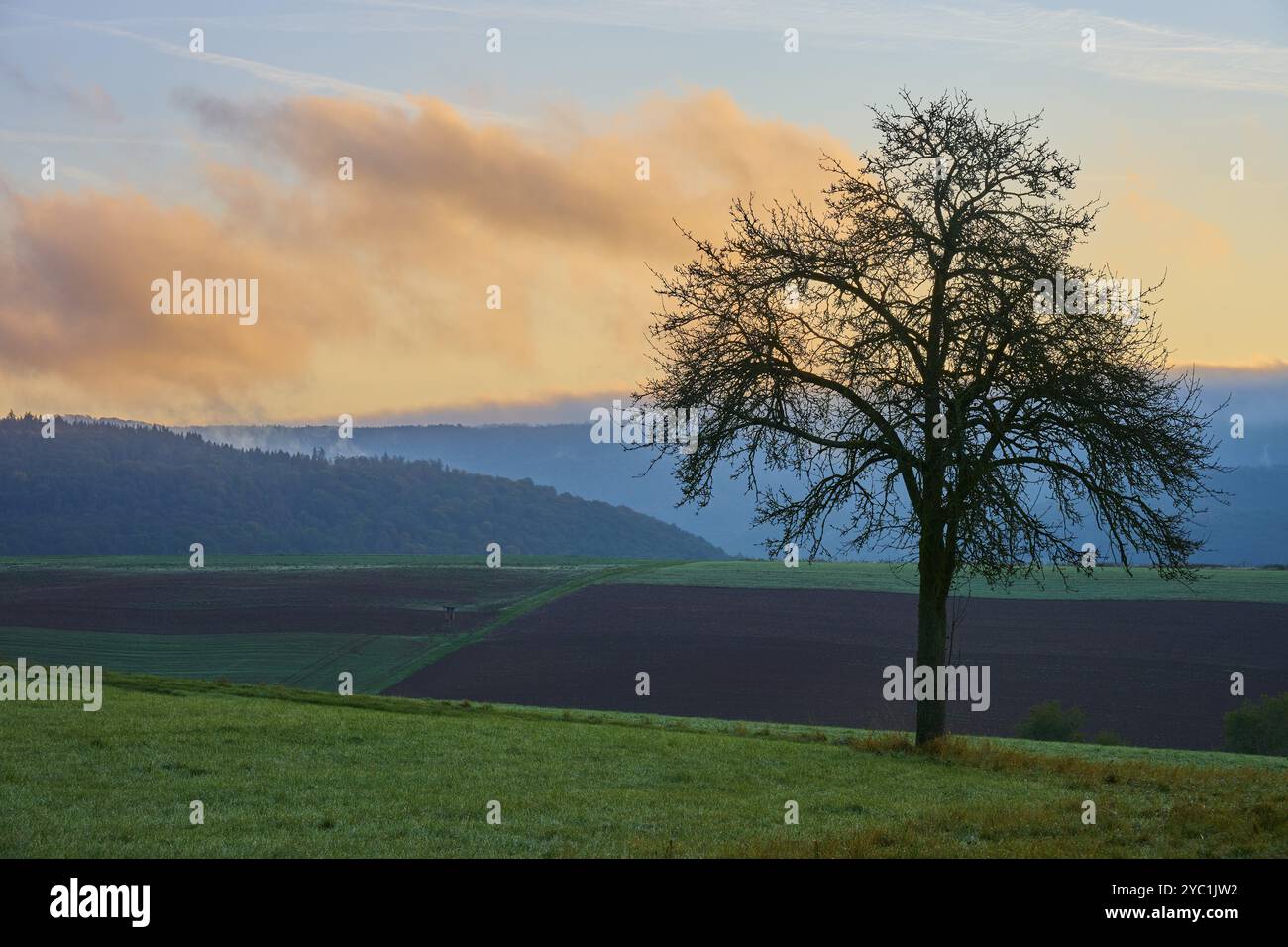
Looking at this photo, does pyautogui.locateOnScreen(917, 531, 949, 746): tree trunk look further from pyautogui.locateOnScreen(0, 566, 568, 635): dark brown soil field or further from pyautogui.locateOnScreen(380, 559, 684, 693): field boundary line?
pyautogui.locateOnScreen(0, 566, 568, 635): dark brown soil field

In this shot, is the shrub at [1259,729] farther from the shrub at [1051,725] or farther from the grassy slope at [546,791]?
the grassy slope at [546,791]

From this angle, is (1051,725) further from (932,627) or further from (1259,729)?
(932,627)

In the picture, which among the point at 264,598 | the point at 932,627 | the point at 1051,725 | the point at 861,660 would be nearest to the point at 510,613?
the point at 264,598

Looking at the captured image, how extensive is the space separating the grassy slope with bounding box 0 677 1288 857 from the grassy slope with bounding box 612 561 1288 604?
56.1 meters

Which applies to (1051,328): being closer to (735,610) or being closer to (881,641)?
(881,641)

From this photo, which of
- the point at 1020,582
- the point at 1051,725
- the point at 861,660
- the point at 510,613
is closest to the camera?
the point at 1051,725

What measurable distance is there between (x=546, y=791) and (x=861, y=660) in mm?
57078

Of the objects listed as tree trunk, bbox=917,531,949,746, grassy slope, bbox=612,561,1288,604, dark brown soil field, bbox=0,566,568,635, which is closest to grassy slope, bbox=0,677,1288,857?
tree trunk, bbox=917,531,949,746

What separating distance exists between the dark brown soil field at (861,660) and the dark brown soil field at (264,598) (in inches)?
466

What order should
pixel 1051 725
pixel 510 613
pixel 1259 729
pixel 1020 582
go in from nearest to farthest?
1. pixel 1259 729
2. pixel 1051 725
3. pixel 510 613
4. pixel 1020 582

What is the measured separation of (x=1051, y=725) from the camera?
2250 inches

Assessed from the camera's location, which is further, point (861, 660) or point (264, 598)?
point (264, 598)
